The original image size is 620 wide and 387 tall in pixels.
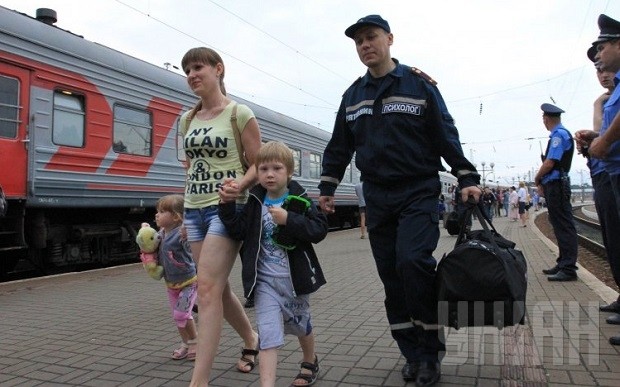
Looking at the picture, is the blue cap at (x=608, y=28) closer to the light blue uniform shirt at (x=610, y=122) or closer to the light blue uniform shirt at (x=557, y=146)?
the light blue uniform shirt at (x=610, y=122)

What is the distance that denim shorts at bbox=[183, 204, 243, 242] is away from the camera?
308cm

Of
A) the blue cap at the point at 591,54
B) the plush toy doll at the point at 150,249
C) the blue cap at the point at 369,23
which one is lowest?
the plush toy doll at the point at 150,249

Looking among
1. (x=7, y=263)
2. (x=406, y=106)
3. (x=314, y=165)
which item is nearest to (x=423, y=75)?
(x=406, y=106)

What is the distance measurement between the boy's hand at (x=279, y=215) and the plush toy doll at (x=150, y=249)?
4.78 feet

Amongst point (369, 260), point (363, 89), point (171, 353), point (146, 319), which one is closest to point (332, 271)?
point (369, 260)

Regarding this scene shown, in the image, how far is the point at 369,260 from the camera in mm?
9500

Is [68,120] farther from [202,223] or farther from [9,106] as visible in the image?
[202,223]

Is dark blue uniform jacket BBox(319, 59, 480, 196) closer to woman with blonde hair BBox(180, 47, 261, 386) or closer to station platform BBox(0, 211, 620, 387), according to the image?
woman with blonde hair BBox(180, 47, 261, 386)

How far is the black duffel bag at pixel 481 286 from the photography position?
269 centimetres

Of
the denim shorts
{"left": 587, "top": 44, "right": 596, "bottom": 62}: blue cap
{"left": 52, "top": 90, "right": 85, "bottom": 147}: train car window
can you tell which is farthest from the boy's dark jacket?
{"left": 52, "top": 90, "right": 85, "bottom": 147}: train car window

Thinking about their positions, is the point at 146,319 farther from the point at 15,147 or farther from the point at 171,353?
the point at 15,147

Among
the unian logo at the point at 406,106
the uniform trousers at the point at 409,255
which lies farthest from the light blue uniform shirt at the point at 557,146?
the unian logo at the point at 406,106

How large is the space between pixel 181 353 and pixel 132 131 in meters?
6.14

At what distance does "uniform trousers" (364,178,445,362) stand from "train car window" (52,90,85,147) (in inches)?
242
